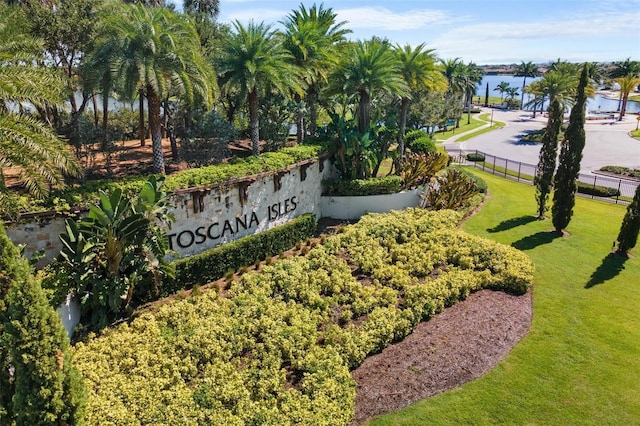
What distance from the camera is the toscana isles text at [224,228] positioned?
1548 centimetres

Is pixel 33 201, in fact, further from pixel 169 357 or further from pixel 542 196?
pixel 542 196

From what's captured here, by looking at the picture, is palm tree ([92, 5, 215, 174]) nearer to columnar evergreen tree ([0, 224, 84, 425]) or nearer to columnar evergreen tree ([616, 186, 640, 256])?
columnar evergreen tree ([0, 224, 84, 425])

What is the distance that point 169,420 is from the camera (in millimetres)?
9391

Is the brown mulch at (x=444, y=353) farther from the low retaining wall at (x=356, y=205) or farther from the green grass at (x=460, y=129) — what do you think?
the green grass at (x=460, y=129)

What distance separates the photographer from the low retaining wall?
22.7 metres

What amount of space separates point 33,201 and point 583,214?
25.2 metres

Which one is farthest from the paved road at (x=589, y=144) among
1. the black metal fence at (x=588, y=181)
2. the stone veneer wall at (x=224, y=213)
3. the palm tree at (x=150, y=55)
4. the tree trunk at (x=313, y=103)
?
the palm tree at (x=150, y=55)

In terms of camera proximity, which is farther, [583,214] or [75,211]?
[583,214]

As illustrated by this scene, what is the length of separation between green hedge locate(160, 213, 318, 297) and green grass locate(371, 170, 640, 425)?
808 cm

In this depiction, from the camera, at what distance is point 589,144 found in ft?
178

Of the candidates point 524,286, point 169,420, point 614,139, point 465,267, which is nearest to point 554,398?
point 524,286

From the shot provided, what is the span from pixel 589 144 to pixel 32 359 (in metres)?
61.7

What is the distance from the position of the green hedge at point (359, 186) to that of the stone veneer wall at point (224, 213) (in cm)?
162

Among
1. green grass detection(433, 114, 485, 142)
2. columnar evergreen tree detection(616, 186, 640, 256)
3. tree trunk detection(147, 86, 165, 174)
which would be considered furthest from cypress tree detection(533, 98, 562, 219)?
green grass detection(433, 114, 485, 142)
